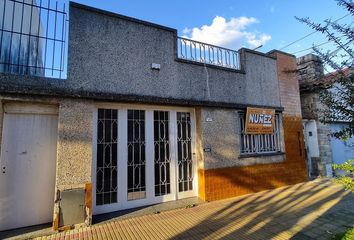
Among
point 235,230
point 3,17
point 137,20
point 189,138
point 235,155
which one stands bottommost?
point 235,230

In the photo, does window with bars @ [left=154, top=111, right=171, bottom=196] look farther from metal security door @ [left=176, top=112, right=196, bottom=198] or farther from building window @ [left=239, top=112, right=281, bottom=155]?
building window @ [left=239, top=112, right=281, bottom=155]

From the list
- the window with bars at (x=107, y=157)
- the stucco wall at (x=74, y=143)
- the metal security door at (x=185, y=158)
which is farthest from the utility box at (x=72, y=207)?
the metal security door at (x=185, y=158)

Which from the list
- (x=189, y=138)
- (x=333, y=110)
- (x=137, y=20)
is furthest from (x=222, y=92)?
(x=333, y=110)

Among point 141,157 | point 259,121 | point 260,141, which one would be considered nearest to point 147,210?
point 141,157

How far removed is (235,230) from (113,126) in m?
3.53

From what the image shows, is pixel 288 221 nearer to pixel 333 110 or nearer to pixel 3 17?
pixel 333 110

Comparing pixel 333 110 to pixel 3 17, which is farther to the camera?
pixel 3 17

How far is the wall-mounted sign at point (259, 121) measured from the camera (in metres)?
7.21

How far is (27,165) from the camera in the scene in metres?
4.52

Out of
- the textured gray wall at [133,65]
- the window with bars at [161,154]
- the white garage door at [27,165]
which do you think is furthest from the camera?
the window with bars at [161,154]

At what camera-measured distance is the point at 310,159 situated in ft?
31.6

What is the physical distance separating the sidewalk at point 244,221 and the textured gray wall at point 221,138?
1.10m

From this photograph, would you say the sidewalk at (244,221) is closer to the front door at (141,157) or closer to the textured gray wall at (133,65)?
the front door at (141,157)

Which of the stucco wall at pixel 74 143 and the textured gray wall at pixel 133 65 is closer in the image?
the stucco wall at pixel 74 143
